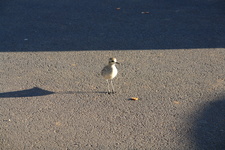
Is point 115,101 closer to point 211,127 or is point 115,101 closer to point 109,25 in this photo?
point 211,127

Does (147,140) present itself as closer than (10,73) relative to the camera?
Yes

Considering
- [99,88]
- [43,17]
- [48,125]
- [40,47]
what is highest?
[43,17]

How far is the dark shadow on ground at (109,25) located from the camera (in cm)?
854

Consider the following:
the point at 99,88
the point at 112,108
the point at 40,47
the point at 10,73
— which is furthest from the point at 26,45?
the point at 112,108

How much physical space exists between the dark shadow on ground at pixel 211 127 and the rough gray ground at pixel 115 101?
13 mm

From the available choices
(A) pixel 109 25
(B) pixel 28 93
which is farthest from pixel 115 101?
(A) pixel 109 25

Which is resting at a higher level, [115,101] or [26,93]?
[26,93]

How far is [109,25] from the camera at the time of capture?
32.1 feet

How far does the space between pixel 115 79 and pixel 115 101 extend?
2.86ft

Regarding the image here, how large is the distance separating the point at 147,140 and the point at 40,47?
14.1 feet

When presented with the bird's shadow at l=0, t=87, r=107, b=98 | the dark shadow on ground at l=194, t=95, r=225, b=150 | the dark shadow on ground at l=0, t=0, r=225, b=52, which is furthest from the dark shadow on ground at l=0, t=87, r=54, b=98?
the dark shadow on ground at l=194, t=95, r=225, b=150

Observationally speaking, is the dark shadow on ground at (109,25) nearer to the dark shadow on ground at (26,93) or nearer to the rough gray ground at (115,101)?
the rough gray ground at (115,101)

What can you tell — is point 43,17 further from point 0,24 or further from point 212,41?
point 212,41

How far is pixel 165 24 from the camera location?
969 cm
